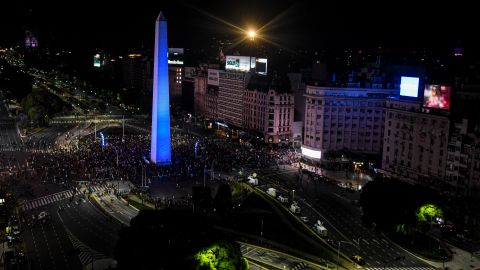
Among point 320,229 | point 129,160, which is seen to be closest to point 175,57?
point 129,160

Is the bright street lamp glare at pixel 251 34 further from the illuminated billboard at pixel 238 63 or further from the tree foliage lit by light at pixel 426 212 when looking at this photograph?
the tree foliage lit by light at pixel 426 212

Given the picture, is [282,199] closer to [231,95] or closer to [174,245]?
[174,245]

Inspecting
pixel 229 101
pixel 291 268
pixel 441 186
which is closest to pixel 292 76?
pixel 229 101

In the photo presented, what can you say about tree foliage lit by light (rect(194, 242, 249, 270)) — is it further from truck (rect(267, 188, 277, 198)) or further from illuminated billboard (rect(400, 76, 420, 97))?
illuminated billboard (rect(400, 76, 420, 97))

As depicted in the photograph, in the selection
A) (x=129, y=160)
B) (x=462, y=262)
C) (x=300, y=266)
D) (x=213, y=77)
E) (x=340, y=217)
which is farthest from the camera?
(x=213, y=77)

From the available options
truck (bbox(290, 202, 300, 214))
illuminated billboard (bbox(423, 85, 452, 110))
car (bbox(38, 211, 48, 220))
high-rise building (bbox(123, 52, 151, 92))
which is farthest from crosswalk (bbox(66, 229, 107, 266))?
high-rise building (bbox(123, 52, 151, 92))

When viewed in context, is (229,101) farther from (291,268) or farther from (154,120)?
(291,268)

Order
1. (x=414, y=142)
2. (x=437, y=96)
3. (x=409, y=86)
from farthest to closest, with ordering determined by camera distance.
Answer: (x=409, y=86) < (x=414, y=142) < (x=437, y=96)
